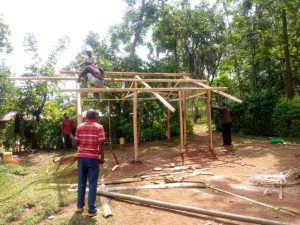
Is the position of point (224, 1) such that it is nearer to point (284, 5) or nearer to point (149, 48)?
point (149, 48)

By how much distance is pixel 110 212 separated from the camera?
575cm

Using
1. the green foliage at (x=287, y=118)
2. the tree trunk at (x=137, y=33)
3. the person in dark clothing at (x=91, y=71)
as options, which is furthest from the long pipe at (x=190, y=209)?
the tree trunk at (x=137, y=33)

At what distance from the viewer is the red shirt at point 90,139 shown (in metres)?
5.79

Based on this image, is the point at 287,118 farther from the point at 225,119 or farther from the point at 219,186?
the point at 219,186

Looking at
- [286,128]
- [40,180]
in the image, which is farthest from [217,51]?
[40,180]

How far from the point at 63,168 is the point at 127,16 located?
11.9m

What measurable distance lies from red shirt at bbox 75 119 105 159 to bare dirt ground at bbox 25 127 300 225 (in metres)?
1.11

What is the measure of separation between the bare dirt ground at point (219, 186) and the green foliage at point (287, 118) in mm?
2291

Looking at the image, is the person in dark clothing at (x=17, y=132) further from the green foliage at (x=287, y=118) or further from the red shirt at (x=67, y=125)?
the green foliage at (x=287, y=118)

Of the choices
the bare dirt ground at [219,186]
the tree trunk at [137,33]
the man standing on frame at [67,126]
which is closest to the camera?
the bare dirt ground at [219,186]

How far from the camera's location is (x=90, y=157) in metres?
5.75

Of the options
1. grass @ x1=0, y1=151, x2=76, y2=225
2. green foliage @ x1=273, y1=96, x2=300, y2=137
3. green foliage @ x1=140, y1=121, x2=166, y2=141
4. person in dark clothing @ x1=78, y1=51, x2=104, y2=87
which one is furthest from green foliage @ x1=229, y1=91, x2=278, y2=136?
grass @ x1=0, y1=151, x2=76, y2=225

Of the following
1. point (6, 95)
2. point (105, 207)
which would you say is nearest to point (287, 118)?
point (105, 207)

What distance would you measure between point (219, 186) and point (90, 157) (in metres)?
3.36
